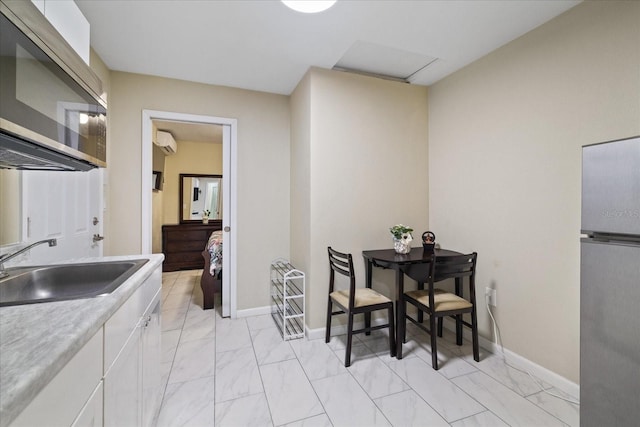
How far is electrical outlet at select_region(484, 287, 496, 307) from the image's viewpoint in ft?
7.67

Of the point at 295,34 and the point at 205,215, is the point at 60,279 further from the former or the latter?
the point at 205,215

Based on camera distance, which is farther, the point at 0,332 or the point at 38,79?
the point at 38,79

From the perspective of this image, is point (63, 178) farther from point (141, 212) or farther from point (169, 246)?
point (169, 246)

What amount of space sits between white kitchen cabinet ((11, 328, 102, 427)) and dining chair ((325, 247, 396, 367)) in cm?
164

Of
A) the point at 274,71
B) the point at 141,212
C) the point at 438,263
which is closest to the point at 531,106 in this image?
the point at 438,263

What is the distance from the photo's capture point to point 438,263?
217 cm


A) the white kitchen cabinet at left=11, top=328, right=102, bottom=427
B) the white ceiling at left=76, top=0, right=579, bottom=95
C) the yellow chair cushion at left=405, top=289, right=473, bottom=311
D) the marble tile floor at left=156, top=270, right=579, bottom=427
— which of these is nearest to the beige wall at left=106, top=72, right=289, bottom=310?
the white ceiling at left=76, top=0, right=579, bottom=95

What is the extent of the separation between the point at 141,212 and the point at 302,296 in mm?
1735

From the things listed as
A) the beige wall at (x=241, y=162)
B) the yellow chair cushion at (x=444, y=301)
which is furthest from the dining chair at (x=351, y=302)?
the beige wall at (x=241, y=162)

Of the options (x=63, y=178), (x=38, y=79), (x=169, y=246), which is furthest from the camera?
(x=169, y=246)

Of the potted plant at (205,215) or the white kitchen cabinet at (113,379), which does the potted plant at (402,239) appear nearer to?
the white kitchen cabinet at (113,379)

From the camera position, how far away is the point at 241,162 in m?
3.07

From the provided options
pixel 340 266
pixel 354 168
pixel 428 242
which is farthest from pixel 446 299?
pixel 354 168

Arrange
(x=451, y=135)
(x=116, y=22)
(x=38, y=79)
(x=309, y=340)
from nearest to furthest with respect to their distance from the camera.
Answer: (x=38, y=79)
(x=116, y=22)
(x=309, y=340)
(x=451, y=135)
